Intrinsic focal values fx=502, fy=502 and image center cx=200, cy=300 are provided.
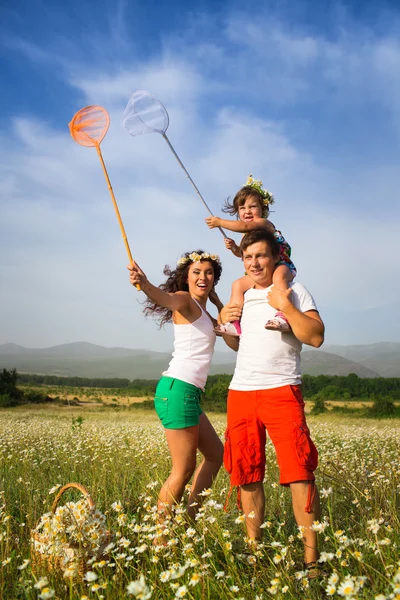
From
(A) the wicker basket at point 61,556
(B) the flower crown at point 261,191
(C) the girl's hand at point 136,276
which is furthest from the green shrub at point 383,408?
(A) the wicker basket at point 61,556

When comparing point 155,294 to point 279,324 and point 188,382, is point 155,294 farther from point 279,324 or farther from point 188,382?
point 279,324

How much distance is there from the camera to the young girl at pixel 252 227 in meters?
3.88

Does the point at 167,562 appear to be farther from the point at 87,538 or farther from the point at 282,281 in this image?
the point at 282,281

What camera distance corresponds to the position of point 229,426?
381 cm

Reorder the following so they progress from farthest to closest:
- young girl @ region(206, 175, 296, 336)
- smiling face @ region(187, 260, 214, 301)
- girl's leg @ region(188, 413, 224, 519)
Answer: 1. smiling face @ region(187, 260, 214, 301)
2. girl's leg @ region(188, 413, 224, 519)
3. young girl @ region(206, 175, 296, 336)

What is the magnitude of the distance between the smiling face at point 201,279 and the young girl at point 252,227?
1.14 feet

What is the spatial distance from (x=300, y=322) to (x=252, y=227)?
141cm

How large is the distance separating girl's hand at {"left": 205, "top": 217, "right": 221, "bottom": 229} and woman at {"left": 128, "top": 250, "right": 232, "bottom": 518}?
0.29m

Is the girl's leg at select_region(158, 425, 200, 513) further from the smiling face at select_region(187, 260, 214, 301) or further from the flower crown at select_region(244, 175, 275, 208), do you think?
the flower crown at select_region(244, 175, 275, 208)

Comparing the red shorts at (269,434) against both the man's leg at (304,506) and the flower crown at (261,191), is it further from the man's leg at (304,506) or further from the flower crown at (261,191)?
the flower crown at (261,191)

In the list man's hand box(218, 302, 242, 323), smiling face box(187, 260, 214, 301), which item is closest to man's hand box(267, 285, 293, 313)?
man's hand box(218, 302, 242, 323)

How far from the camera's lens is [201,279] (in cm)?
458

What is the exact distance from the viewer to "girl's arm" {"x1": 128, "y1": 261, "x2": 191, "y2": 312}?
153 inches

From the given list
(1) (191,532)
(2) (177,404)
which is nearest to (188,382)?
(2) (177,404)
